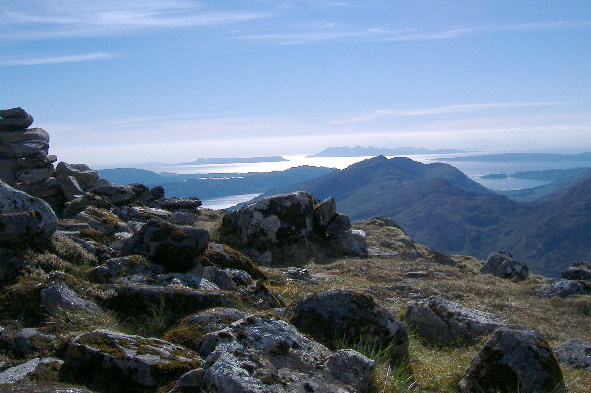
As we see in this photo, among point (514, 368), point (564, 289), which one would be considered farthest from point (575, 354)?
point (564, 289)

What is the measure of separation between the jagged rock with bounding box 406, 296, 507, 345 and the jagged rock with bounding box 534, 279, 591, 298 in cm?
1062

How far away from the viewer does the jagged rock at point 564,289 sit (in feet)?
76.4

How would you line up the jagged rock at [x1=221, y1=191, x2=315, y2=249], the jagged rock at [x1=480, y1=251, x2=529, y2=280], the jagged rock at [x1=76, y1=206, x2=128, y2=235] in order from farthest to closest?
1. the jagged rock at [x1=480, y1=251, x2=529, y2=280]
2. the jagged rock at [x1=221, y1=191, x2=315, y2=249]
3. the jagged rock at [x1=76, y1=206, x2=128, y2=235]

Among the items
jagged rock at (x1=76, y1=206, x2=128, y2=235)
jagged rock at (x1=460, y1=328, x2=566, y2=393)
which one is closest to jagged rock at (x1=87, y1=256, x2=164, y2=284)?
jagged rock at (x1=460, y1=328, x2=566, y2=393)

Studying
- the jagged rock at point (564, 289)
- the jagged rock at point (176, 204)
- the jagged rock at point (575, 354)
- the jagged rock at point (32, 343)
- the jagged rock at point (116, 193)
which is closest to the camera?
the jagged rock at point (32, 343)

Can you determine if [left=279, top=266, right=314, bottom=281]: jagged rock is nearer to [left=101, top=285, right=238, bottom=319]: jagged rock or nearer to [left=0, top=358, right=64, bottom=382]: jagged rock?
[left=101, top=285, right=238, bottom=319]: jagged rock

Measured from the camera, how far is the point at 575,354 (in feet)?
41.3

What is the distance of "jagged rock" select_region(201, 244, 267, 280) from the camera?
58.0 ft

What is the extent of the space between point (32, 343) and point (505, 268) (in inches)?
1010

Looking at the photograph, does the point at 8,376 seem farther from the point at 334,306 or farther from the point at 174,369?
the point at 334,306

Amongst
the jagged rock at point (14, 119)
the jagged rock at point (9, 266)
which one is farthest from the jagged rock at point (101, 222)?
the jagged rock at point (14, 119)

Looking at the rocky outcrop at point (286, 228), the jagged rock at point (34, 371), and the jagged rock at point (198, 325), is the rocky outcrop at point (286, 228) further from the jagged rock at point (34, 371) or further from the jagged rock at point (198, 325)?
the jagged rock at point (34, 371)

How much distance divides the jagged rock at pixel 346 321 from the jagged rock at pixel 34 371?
413cm

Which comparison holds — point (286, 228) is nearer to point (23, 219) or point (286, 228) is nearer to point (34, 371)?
point (23, 219)
